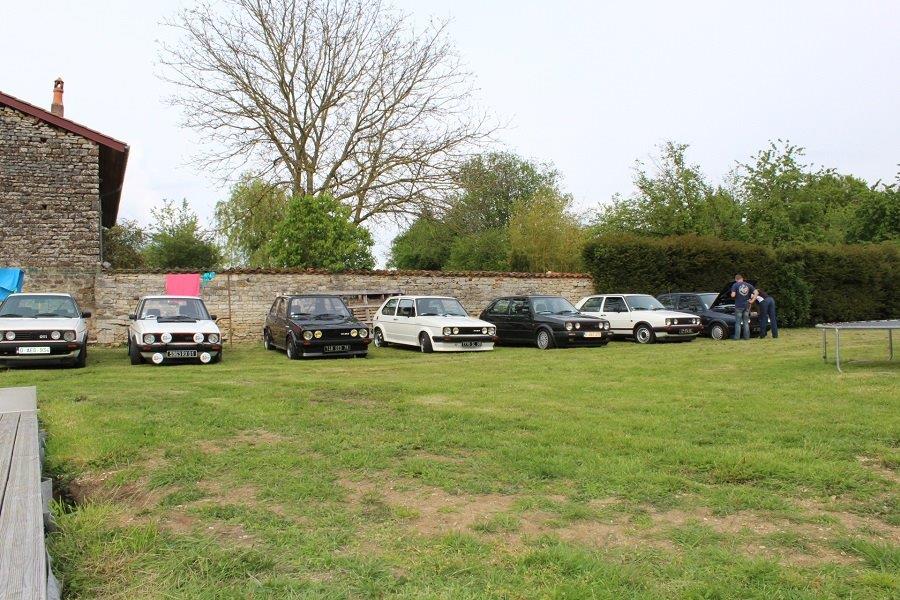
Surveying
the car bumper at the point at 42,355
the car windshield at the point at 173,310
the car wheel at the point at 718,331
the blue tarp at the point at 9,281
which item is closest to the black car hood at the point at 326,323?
the car windshield at the point at 173,310

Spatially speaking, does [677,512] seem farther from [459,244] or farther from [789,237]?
[459,244]

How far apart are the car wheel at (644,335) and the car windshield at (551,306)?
2110 millimetres

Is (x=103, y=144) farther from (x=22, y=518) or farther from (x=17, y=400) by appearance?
(x=22, y=518)

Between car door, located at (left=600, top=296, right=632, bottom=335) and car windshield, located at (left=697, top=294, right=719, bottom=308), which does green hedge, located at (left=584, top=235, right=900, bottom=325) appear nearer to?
car windshield, located at (left=697, top=294, right=719, bottom=308)

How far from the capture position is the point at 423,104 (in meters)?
32.8

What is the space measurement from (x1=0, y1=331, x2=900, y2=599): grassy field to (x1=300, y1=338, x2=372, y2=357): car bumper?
6.48 metres

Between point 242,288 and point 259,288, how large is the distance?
0.48 meters

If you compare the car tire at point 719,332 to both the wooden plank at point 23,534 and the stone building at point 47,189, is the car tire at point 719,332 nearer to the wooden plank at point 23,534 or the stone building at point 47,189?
the stone building at point 47,189

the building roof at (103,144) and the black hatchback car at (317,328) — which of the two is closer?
the black hatchback car at (317,328)

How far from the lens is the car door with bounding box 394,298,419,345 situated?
18.3 meters

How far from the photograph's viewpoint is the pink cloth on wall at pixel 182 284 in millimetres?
19922

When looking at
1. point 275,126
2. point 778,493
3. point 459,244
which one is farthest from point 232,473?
point 459,244

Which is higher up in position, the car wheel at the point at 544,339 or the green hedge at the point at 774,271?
the green hedge at the point at 774,271

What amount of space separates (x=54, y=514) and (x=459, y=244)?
151 ft
